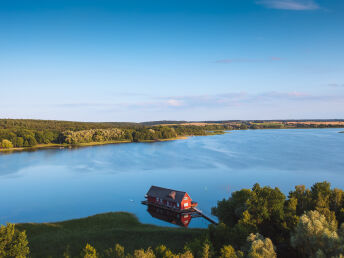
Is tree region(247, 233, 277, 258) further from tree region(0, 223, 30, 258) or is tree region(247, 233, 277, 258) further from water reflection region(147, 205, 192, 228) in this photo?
water reflection region(147, 205, 192, 228)

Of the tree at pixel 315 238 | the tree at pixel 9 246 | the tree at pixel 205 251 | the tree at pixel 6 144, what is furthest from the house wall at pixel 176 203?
the tree at pixel 6 144

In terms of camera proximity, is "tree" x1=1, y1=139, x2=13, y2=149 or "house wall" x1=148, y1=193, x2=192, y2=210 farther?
"tree" x1=1, y1=139, x2=13, y2=149

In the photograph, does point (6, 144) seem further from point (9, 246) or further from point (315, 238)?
point (315, 238)

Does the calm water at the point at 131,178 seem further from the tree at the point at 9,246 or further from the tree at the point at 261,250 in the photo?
the tree at the point at 9,246

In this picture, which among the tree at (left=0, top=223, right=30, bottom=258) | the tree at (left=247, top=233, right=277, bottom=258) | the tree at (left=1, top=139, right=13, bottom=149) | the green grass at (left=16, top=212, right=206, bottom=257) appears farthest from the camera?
the tree at (left=1, top=139, right=13, bottom=149)

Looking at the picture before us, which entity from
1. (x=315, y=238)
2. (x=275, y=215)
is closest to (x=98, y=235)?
(x=275, y=215)

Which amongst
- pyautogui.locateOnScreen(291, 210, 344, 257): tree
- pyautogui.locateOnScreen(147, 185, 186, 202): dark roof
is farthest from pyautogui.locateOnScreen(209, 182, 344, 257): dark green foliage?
pyautogui.locateOnScreen(147, 185, 186, 202): dark roof
